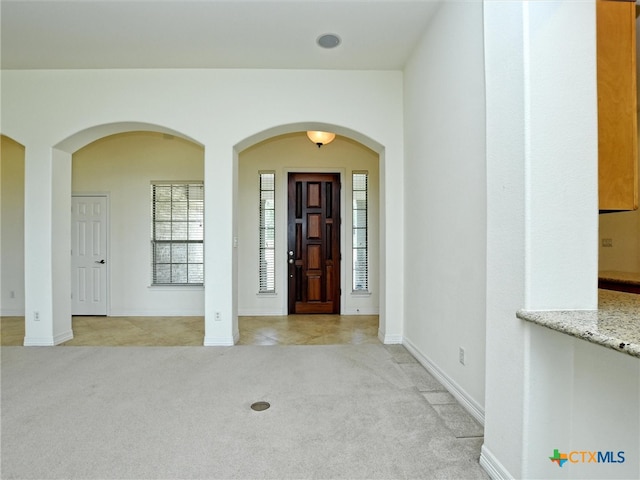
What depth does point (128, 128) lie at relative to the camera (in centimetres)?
398

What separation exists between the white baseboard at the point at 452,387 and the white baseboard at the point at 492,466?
1.32 ft

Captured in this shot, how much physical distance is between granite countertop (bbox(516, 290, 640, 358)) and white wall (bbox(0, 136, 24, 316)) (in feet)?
22.4

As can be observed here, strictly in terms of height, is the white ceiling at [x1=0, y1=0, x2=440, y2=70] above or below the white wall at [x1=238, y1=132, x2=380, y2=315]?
above

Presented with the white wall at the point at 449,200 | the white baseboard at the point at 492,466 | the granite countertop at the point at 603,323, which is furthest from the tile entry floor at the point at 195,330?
the granite countertop at the point at 603,323

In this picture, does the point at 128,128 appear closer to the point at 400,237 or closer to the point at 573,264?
the point at 400,237

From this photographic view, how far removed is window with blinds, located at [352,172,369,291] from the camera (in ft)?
18.2

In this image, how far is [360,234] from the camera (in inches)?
219

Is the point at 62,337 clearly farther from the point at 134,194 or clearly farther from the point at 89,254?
the point at 134,194

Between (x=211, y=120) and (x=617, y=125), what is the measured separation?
3.39 meters

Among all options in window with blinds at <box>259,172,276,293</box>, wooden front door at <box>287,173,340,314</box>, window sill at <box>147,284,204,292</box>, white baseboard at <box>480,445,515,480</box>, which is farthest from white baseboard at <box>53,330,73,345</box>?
white baseboard at <box>480,445,515,480</box>

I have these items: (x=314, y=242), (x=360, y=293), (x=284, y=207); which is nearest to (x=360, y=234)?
(x=314, y=242)

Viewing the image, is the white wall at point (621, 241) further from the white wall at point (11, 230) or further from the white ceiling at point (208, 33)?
the white wall at point (11, 230)

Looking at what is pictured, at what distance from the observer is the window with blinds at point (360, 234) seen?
219 inches

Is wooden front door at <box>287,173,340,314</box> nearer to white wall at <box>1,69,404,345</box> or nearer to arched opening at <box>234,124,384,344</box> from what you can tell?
arched opening at <box>234,124,384,344</box>
